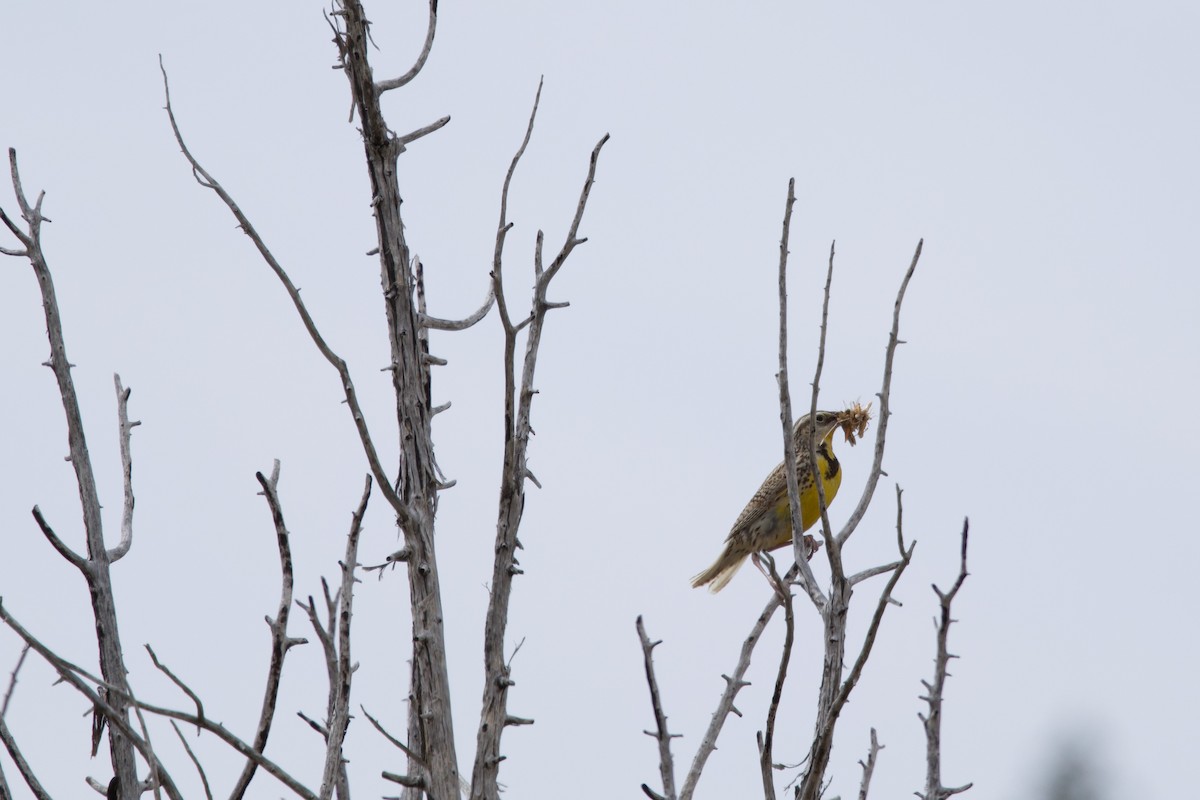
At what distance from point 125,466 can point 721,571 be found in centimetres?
695

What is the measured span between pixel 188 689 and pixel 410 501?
80cm

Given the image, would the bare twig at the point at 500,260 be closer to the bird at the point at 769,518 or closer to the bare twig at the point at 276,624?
the bare twig at the point at 276,624

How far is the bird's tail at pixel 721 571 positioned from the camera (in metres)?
10.4

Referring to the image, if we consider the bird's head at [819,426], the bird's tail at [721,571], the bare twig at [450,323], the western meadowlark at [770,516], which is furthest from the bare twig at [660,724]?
the bird's tail at [721,571]

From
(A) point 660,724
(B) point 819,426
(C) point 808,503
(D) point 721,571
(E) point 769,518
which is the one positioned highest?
(B) point 819,426

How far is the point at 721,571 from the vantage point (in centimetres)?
1053

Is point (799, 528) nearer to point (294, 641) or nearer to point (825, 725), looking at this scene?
point (825, 725)

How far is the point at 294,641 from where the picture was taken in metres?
3.57

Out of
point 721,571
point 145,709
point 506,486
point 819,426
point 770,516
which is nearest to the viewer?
point 145,709

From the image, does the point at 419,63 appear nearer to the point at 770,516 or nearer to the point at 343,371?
the point at 343,371

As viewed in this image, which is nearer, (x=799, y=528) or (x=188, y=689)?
(x=188, y=689)

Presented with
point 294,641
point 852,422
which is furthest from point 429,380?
point 852,422

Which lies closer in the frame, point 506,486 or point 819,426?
point 506,486

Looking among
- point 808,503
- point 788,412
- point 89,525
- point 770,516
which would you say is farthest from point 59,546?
point 770,516
